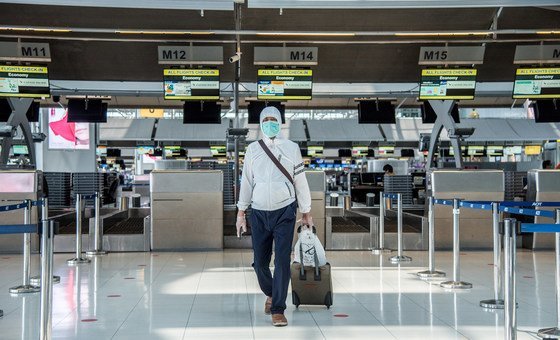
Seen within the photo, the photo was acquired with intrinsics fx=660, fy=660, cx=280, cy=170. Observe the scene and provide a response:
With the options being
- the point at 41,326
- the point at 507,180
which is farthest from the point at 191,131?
the point at 41,326

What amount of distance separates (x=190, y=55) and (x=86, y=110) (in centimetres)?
584

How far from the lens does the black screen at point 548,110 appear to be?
16469 millimetres

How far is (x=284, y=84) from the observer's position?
14.4 meters

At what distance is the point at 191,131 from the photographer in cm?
3209

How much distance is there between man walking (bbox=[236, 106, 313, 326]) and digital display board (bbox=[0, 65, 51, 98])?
30.8ft

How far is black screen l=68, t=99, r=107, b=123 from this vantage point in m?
18.9

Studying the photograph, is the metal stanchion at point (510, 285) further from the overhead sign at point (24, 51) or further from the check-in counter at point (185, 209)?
the overhead sign at point (24, 51)

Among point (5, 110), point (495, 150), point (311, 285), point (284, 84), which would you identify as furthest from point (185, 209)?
point (495, 150)

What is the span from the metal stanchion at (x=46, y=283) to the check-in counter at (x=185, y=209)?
7334 millimetres

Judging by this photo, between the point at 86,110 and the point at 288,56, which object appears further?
the point at 86,110

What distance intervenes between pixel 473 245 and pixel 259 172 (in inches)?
313

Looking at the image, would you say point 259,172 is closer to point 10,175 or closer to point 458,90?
point 10,175

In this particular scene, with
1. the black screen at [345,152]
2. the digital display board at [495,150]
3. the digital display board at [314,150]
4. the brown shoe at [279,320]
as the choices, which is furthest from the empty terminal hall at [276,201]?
the black screen at [345,152]

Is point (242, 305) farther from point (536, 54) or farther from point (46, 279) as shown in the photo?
point (536, 54)
